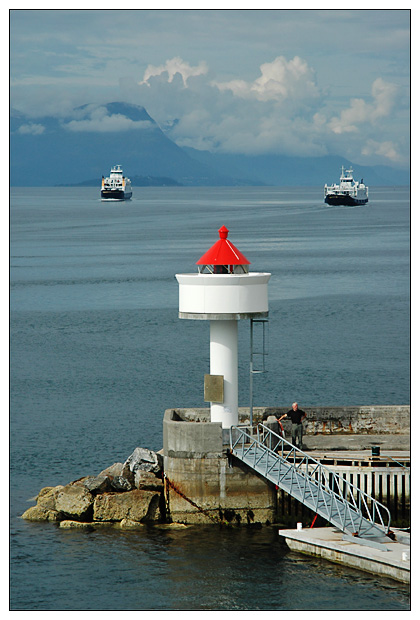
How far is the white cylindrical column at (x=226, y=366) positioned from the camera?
24.0 m

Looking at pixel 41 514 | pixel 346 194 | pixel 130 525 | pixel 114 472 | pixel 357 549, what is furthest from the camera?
pixel 346 194

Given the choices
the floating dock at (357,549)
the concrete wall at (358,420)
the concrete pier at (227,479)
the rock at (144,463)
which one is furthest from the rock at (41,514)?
the floating dock at (357,549)

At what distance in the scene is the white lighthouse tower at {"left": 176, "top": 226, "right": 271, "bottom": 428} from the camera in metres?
23.6

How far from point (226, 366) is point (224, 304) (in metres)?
1.47

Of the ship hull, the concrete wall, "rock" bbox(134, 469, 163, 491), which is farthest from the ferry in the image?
"rock" bbox(134, 469, 163, 491)

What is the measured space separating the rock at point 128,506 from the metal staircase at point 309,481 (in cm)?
226

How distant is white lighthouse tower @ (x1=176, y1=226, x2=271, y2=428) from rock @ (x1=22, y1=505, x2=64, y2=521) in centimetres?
429

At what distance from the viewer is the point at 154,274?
83.6 meters

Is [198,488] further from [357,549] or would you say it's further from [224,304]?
[357,549]

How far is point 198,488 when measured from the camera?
23406mm

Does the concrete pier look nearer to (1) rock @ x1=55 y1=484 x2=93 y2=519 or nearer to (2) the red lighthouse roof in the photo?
(1) rock @ x1=55 y1=484 x2=93 y2=519

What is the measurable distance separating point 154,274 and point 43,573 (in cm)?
6277

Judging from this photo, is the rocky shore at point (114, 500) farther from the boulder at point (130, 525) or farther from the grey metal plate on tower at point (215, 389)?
the grey metal plate on tower at point (215, 389)

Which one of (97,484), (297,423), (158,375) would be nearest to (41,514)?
(97,484)
